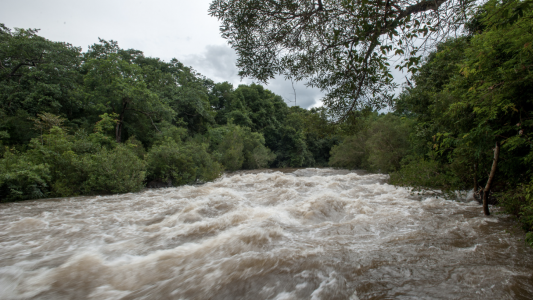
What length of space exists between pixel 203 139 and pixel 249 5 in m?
22.1

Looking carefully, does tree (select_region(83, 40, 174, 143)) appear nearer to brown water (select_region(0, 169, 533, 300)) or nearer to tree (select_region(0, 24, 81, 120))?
tree (select_region(0, 24, 81, 120))

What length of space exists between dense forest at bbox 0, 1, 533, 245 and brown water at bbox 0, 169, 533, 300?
0.86m

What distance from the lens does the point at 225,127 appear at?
29.9 meters

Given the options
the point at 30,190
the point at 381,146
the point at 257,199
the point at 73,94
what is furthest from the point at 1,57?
the point at 381,146

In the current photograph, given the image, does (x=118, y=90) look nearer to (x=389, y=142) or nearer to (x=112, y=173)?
(x=112, y=173)

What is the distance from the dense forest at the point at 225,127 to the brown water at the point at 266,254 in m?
0.86

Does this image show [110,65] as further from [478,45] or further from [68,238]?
[478,45]

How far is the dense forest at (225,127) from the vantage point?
4.32 metres

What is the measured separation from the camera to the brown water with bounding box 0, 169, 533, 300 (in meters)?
Answer: 3.05

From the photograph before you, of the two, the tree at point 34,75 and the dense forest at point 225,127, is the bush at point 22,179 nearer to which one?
the dense forest at point 225,127

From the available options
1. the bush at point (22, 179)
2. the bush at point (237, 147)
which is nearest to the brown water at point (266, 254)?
the bush at point (22, 179)

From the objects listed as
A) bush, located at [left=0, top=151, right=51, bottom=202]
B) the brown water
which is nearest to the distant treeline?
bush, located at [left=0, top=151, right=51, bottom=202]

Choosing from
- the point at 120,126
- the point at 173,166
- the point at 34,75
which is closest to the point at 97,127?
the point at 120,126

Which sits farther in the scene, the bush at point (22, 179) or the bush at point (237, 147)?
the bush at point (237, 147)
